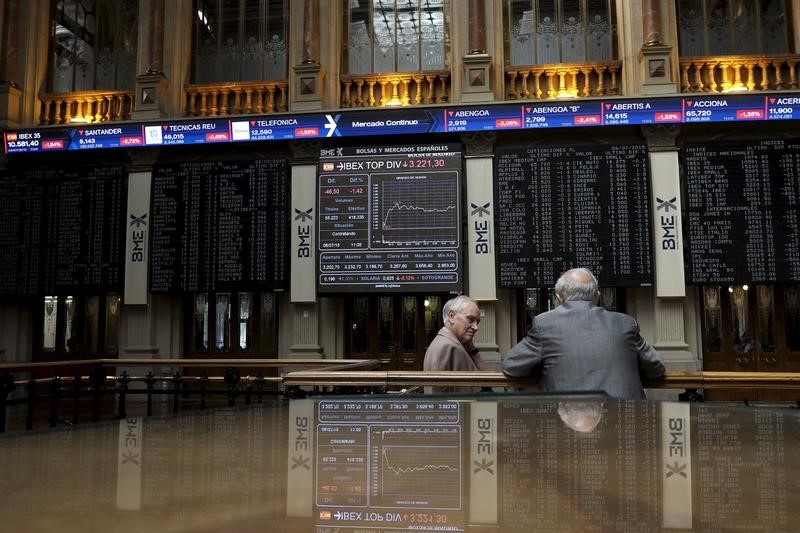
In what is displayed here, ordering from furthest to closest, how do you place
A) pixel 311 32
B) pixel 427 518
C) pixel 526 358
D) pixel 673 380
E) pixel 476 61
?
pixel 311 32 → pixel 476 61 → pixel 673 380 → pixel 526 358 → pixel 427 518

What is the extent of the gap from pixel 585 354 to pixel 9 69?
1307cm

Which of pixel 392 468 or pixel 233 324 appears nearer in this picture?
pixel 392 468

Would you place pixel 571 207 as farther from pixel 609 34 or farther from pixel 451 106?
pixel 609 34

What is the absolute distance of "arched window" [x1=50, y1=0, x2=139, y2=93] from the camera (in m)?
12.6

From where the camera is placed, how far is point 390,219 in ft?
35.1

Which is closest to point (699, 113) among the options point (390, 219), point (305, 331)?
point (390, 219)

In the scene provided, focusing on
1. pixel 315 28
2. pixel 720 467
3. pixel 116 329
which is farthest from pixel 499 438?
pixel 116 329

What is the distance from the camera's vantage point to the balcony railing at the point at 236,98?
11.6m

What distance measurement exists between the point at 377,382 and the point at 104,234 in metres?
9.39

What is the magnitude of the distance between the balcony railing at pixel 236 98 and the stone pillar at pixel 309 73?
479 millimetres

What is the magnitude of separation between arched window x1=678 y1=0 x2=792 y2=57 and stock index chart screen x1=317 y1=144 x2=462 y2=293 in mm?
4871

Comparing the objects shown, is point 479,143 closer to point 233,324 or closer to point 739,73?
point 739,73

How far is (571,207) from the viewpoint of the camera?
406 inches

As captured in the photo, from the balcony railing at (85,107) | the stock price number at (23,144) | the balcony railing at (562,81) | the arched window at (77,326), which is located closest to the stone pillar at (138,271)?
the arched window at (77,326)
